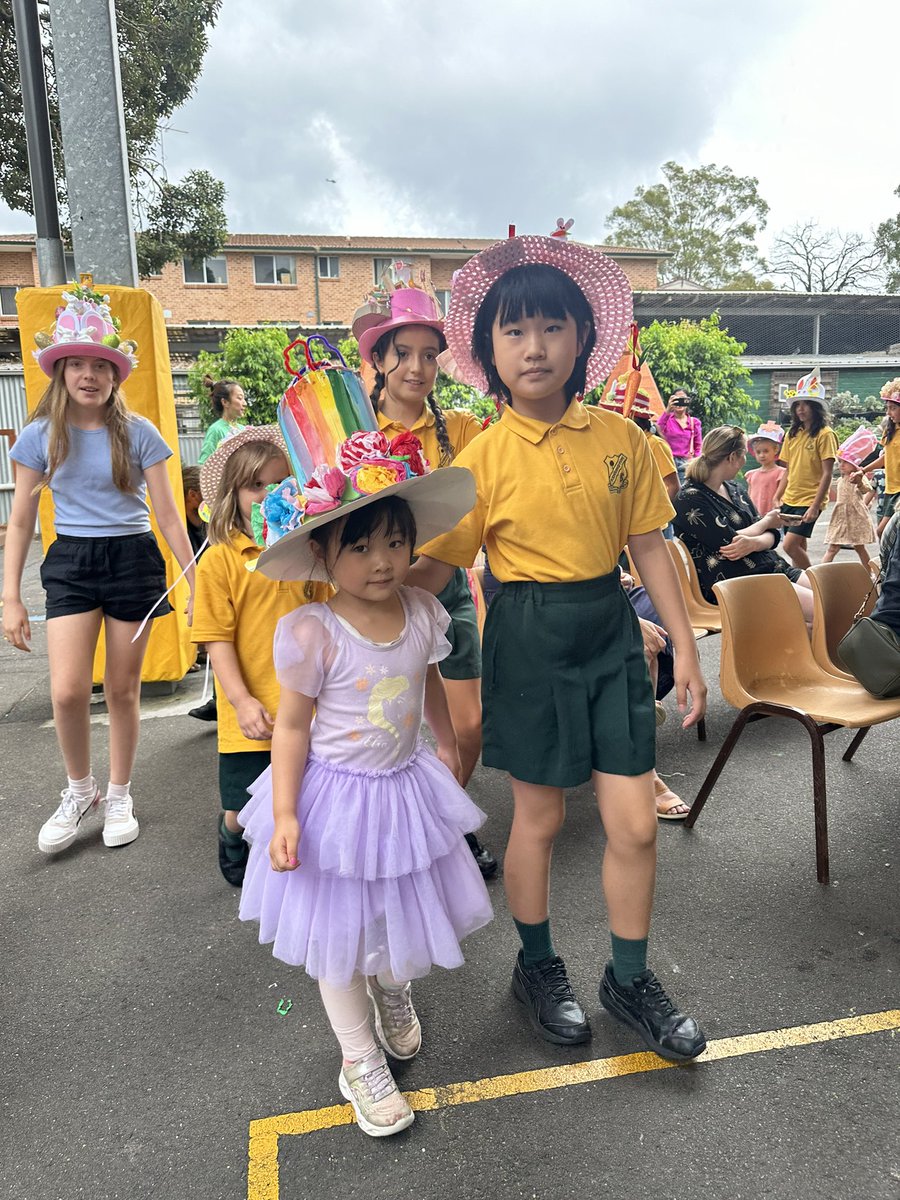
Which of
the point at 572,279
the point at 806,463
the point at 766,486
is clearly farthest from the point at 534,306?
the point at 766,486

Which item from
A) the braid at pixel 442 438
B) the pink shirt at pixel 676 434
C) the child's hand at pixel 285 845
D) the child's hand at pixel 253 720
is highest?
the pink shirt at pixel 676 434

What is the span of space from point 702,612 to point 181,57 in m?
14.7

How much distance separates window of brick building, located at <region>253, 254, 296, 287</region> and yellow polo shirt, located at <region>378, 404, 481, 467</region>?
28159mm

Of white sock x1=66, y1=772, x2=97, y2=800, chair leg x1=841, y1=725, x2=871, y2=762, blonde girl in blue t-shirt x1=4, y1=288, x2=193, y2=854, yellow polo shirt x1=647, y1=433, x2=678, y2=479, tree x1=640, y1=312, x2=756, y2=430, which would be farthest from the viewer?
tree x1=640, y1=312, x2=756, y2=430

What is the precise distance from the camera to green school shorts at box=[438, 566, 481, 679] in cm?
290

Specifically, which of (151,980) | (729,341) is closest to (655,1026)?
(151,980)

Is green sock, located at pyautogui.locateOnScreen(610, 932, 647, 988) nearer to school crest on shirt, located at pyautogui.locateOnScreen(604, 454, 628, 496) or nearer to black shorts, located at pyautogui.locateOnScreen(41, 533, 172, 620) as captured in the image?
school crest on shirt, located at pyautogui.locateOnScreen(604, 454, 628, 496)

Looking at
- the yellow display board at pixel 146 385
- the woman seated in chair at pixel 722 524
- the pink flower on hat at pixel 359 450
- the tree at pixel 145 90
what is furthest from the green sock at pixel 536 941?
the tree at pixel 145 90

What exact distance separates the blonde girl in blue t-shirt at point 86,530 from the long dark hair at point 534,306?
1658mm

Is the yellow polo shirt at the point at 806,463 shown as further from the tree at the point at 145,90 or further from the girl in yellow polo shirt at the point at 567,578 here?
the tree at the point at 145,90

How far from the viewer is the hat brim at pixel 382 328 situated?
2.78 meters

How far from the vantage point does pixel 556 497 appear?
204cm

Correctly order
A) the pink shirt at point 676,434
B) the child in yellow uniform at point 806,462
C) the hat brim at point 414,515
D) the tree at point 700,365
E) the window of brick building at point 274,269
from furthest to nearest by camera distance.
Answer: the window of brick building at point 274,269 → the tree at point 700,365 → the pink shirt at point 676,434 → the child in yellow uniform at point 806,462 → the hat brim at point 414,515

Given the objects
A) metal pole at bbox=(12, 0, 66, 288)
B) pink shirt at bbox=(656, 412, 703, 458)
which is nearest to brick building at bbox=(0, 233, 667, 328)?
pink shirt at bbox=(656, 412, 703, 458)
